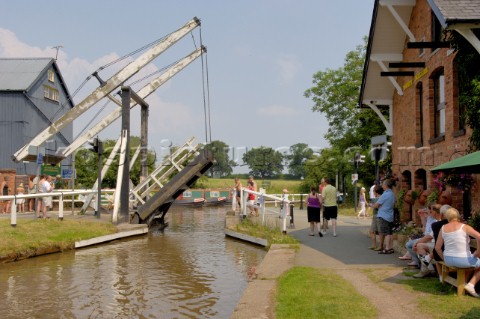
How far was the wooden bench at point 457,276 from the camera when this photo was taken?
272 inches

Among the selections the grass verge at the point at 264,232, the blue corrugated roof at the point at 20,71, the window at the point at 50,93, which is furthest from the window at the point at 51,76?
the grass verge at the point at 264,232

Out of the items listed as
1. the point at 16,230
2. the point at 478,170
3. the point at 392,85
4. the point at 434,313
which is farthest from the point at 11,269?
the point at 392,85

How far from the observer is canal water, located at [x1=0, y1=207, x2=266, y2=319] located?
788cm

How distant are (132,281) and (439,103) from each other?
28.1 ft

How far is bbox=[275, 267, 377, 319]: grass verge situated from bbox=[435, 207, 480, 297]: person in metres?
1.34

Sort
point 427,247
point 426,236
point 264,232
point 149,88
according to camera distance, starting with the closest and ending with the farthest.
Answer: point 427,247, point 426,236, point 264,232, point 149,88

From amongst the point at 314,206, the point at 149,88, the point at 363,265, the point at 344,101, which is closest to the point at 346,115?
the point at 344,101

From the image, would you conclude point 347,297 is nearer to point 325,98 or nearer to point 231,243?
point 231,243

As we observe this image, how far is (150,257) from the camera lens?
12.9 meters

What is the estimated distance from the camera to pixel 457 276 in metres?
7.00

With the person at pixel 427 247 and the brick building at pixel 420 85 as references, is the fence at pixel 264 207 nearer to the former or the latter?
the brick building at pixel 420 85

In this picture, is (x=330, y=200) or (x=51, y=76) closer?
(x=330, y=200)

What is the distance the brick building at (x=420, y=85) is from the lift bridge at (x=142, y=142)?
6.78 meters

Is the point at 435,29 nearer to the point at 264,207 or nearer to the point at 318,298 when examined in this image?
the point at 264,207
